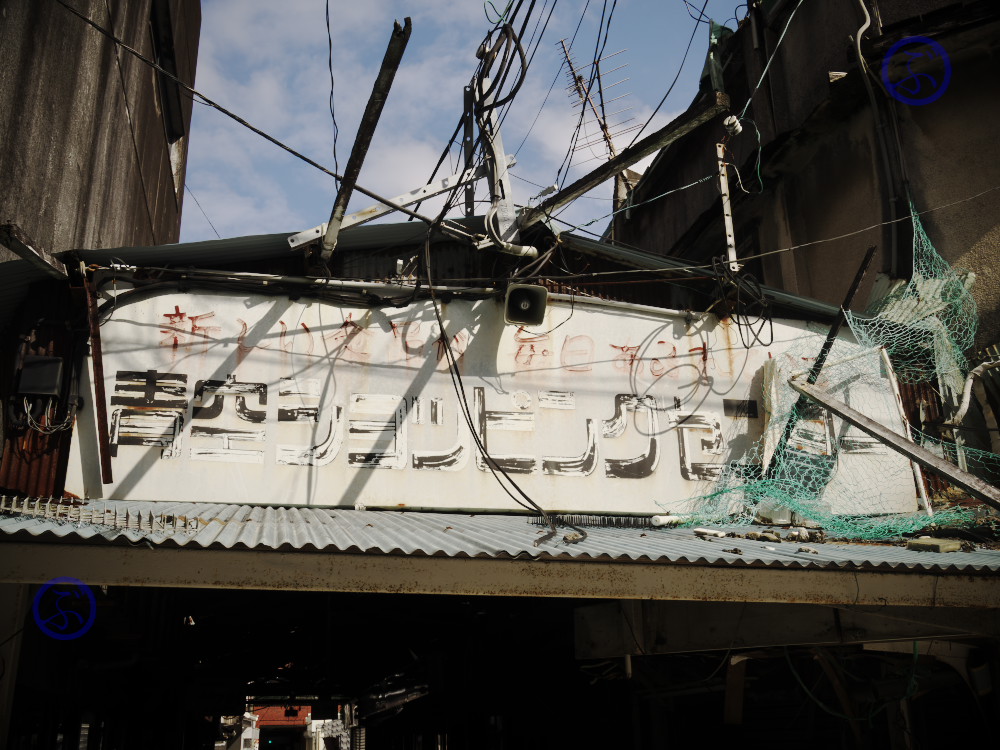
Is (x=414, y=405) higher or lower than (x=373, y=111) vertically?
lower

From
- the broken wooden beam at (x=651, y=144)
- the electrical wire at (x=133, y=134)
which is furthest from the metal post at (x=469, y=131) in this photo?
the electrical wire at (x=133, y=134)

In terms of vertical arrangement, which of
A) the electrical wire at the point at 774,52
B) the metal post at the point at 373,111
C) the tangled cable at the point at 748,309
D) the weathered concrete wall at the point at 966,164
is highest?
the electrical wire at the point at 774,52

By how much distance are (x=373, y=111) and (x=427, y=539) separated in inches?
137

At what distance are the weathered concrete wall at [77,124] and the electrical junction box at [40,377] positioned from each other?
130 cm

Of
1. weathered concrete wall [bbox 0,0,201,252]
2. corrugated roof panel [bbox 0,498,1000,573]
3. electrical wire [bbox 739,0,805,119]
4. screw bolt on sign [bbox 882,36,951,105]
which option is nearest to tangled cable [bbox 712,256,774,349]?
screw bolt on sign [bbox 882,36,951,105]

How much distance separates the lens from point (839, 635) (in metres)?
6.60

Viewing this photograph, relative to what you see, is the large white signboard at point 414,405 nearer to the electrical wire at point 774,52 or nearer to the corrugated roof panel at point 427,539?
the corrugated roof panel at point 427,539

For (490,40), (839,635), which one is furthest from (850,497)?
(490,40)

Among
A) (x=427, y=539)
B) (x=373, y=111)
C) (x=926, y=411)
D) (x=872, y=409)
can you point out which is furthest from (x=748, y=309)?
(x=427, y=539)

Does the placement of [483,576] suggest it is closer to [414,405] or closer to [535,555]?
[535,555]

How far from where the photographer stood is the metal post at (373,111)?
5.91 m

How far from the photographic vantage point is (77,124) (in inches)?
369

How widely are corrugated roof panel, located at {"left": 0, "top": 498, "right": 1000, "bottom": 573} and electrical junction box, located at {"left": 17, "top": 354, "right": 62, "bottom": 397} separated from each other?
149cm

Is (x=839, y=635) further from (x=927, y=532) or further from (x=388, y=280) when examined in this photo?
(x=388, y=280)
